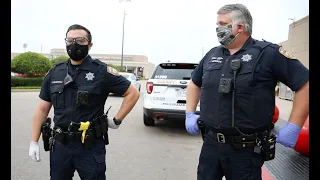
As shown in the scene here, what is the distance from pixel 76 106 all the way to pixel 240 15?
154 cm

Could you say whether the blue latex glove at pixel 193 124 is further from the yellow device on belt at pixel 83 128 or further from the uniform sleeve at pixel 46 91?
the uniform sleeve at pixel 46 91

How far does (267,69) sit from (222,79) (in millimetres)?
331

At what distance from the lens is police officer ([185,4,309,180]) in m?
1.96

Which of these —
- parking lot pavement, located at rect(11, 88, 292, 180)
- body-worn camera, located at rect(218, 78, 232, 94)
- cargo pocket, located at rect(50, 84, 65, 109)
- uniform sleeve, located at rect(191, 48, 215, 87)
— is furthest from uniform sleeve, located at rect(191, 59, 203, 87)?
parking lot pavement, located at rect(11, 88, 292, 180)

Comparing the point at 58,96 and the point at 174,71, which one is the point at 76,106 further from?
the point at 174,71

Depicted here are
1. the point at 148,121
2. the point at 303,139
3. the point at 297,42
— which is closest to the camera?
the point at 303,139

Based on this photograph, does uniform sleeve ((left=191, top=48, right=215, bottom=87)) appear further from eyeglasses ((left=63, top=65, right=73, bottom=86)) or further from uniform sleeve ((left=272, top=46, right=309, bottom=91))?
eyeglasses ((left=63, top=65, right=73, bottom=86))

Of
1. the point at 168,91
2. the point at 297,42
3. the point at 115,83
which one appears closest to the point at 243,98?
the point at 115,83

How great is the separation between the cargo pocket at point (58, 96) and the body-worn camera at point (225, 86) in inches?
52.8

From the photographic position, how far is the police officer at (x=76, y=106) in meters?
2.29

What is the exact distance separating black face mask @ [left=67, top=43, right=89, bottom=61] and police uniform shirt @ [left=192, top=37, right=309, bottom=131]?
1206mm

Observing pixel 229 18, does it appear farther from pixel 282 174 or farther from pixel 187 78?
pixel 187 78

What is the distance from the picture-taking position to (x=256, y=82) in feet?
6.54
